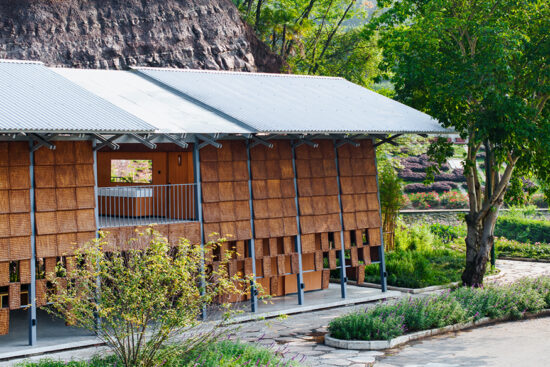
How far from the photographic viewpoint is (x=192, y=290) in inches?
382

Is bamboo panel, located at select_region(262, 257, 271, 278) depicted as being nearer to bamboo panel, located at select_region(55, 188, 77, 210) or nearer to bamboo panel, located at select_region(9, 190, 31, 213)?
bamboo panel, located at select_region(55, 188, 77, 210)

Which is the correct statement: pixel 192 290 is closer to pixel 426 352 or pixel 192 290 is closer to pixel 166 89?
pixel 426 352

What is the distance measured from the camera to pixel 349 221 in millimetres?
17141

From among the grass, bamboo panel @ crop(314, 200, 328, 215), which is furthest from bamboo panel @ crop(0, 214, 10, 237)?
bamboo panel @ crop(314, 200, 328, 215)

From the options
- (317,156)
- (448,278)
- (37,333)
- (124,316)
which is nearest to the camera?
(124,316)

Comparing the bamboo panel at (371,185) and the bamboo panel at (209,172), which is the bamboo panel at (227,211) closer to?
the bamboo panel at (209,172)

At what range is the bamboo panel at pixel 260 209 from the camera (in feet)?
51.2

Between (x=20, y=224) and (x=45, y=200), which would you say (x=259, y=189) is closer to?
(x=45, y=200)

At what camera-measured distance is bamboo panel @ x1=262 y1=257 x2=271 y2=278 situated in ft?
52.4

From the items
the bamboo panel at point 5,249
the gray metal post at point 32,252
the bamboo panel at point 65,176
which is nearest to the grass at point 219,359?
the gray metal post at point 32,252

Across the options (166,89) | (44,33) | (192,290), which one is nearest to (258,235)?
(166,89)

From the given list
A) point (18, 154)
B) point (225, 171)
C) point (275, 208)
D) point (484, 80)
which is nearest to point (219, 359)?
point (18, 154)

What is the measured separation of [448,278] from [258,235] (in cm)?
683

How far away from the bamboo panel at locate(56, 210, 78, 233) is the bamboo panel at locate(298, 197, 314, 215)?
5.58 metres
